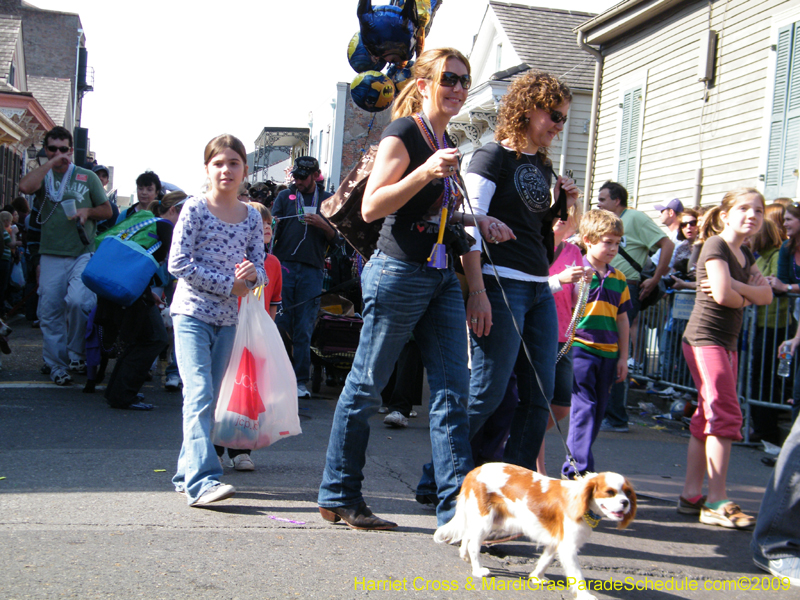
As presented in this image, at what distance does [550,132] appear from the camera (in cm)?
→ 382

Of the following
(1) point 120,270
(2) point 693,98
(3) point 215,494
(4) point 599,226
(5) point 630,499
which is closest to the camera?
(5) point 630,499

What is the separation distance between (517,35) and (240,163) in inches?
750

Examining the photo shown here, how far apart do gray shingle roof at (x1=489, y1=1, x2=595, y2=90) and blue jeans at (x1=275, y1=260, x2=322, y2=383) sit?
1341 cm

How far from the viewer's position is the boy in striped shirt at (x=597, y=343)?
4.31 meters

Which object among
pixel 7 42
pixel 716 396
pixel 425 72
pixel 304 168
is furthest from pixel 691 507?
pixel 7 42

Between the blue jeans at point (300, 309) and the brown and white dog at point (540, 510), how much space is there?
14.4ft

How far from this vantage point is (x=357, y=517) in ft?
11.4

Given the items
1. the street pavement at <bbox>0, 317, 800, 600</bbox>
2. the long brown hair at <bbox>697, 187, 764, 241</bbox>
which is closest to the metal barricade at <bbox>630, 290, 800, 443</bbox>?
the street pavement at <bbox>0, 317, 800, 600</bbox>

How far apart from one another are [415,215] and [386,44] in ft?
15.5

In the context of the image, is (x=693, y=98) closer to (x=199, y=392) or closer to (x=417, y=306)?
(x=417, y=306)

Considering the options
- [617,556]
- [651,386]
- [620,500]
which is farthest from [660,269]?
[620,500]

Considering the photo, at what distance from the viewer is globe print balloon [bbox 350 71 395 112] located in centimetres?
772

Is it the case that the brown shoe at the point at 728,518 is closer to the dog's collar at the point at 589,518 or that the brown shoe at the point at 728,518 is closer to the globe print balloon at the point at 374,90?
the dog's collar at the point at 589,518

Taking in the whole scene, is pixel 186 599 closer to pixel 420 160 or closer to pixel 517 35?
pixel 420 160
